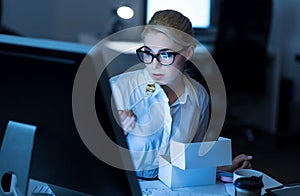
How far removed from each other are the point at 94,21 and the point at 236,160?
3.05 metres

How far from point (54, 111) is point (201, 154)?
1.85 feet

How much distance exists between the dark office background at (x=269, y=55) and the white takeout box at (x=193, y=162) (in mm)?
2230

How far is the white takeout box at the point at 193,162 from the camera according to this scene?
1.37 meters

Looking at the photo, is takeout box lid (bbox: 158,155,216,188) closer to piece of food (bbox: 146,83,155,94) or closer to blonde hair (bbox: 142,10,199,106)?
piece of food (bbox: 146,83,155,94)

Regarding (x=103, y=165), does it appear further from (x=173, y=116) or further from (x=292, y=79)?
(x=292, y=79)

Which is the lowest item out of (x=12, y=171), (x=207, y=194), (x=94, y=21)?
(x=207, y=194)

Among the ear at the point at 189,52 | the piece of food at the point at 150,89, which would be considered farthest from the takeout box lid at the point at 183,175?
the ear at the point at 189,52

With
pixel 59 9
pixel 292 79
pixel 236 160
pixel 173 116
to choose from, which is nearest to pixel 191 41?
pixel 173 116

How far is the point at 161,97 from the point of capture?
1.73m

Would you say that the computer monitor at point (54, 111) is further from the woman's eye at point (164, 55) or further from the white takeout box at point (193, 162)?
the woman's eye at point (164, 55)

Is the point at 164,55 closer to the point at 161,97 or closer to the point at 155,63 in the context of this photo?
the point at 155,63

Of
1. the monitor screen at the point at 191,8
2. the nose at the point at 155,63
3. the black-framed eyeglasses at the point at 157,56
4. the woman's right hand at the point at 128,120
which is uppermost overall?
the monitor screen at the point at 191,8

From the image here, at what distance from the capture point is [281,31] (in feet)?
15.7

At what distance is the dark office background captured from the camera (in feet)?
13.5
